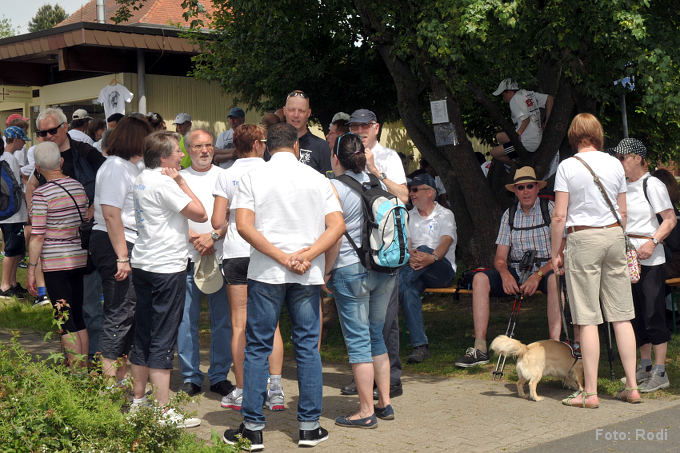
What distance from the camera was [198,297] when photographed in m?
6.74

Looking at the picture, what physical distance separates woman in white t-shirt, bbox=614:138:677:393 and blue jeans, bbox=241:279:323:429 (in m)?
2.81

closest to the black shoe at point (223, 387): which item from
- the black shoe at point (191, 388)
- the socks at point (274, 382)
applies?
the black shoe at point (191, 388)

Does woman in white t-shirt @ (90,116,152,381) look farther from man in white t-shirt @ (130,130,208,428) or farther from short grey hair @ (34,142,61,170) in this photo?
short grey hair @ (34,142,61,170)

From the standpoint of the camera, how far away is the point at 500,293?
7.71 metres

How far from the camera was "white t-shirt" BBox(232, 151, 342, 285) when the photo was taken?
5156 mm

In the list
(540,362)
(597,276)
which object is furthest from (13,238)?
(597,276)

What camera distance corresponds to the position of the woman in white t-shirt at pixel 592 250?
19.8ft

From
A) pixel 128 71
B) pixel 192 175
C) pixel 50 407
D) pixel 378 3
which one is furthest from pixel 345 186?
pixel 128 71

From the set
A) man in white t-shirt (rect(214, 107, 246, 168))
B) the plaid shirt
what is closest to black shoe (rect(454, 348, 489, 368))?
the plaid shirt

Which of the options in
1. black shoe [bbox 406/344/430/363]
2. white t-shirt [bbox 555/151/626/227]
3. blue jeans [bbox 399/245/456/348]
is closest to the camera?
white t-shirt [bbox 555/151/626/227]

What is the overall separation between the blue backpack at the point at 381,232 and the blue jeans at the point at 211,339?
145 centimetres

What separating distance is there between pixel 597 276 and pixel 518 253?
143 centimetres

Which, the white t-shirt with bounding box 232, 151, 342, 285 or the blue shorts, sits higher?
the white t-shirt with bounding box 232, 151, 342, 285

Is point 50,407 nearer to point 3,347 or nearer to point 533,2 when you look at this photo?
point 3,347
